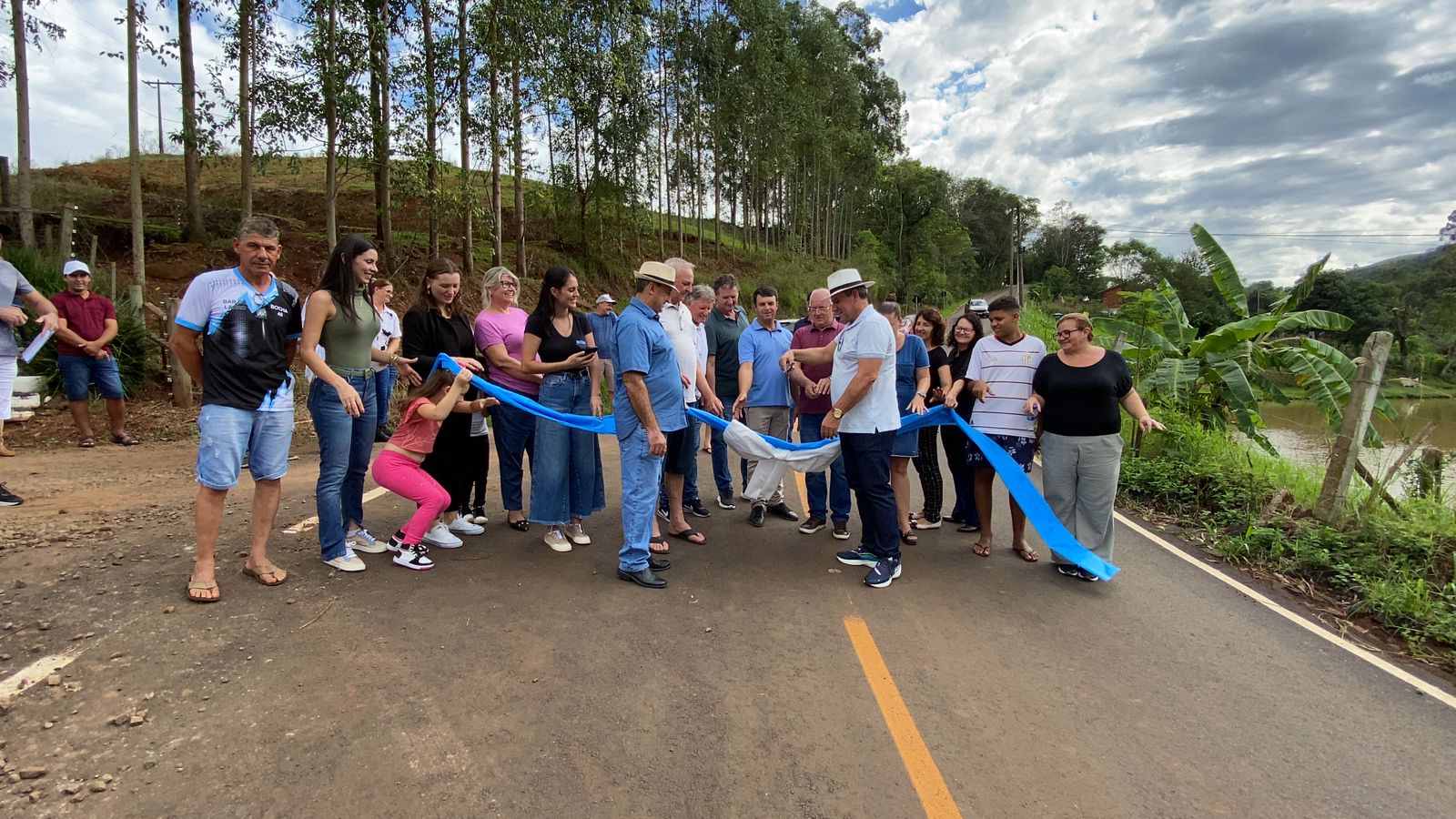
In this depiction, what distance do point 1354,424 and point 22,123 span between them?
19333mm

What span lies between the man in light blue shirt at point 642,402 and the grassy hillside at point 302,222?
38.1 ft

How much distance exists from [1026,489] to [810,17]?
3788cm

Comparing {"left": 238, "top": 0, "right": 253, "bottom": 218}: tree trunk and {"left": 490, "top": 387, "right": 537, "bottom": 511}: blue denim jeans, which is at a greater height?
{"left": 238, "top": 0, "right": 253, "bottom": 218}: tree trunk

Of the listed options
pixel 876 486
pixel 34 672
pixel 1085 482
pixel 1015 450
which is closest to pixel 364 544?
pixel 34 672

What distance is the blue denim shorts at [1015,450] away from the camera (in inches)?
210

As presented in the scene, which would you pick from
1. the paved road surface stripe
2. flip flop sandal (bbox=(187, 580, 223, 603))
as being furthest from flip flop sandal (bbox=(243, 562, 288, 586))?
the paved road surface stripe

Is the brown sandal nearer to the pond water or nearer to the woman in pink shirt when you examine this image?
the pond water

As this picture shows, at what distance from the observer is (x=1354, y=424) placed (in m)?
5.72

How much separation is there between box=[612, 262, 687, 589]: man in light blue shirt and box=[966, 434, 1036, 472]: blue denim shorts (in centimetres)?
248

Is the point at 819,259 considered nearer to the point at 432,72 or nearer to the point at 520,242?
the point at 520,242

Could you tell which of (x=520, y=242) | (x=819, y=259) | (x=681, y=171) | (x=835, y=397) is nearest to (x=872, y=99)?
(x=819, y=259)

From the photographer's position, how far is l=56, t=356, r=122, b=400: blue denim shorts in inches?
309

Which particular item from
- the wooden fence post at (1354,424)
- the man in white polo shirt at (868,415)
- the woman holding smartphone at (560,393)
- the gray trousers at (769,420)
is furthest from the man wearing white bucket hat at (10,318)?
the wooden fence post at (1354,424)

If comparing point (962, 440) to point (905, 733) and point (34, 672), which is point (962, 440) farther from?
point (34, 672)
